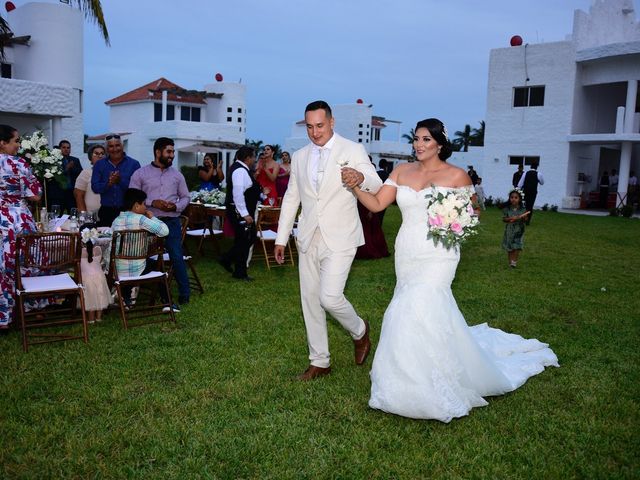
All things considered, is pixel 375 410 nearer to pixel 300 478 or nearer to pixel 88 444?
pixel 300 478

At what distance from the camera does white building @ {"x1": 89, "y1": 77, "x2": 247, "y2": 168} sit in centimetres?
3850

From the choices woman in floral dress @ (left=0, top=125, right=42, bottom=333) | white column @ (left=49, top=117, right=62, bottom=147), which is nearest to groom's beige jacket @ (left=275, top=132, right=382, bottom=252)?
woman in floral dress @ (left=0, top=125, right=42, bottom=333)

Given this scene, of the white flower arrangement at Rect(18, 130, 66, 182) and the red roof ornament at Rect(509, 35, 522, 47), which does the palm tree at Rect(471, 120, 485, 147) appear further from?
the white flower arrangement at Rect(18, 130, 66, 182)

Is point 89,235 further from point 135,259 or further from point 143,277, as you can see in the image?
point 143,277

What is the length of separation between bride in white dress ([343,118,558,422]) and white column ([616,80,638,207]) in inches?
936

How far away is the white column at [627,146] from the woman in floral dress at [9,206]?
24817 millimetres

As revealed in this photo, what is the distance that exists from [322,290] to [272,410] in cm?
103

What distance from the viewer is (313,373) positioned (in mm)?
5082

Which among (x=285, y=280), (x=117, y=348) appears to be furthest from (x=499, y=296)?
(x=117, y=348)

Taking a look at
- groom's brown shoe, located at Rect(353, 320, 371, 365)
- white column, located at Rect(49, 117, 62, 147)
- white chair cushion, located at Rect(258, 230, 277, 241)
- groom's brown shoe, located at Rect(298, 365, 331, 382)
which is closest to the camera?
groom's brown shoe, located at Rect(298, 365, 331, 382)

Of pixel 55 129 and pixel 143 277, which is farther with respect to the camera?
pixel 55 129

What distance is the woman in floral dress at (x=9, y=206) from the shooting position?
20.3 feet

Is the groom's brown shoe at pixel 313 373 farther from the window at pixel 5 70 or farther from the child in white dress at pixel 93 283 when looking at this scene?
the window at pixel 5 70

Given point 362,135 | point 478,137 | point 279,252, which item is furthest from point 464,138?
point 279,252
